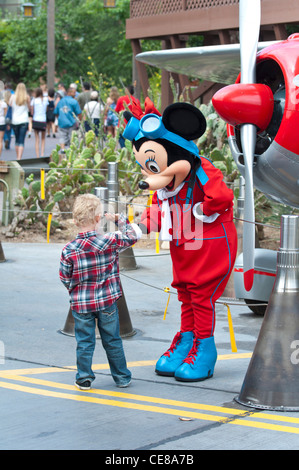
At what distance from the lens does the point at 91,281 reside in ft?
15.9

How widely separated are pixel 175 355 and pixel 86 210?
1.21 metres

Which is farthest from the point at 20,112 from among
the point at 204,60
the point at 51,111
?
the point at 204,60

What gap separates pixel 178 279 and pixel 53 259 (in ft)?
15.0

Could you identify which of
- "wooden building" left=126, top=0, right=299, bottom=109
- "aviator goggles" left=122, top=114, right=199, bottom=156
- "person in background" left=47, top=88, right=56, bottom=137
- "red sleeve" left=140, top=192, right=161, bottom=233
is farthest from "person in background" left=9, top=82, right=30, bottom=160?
"aviator goggles" left=122, top=114, right=199, bottom=156

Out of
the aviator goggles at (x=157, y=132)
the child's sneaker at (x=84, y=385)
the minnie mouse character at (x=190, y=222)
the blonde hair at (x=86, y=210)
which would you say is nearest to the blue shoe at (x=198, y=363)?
the minnie mouse character at (x=190, y=222)

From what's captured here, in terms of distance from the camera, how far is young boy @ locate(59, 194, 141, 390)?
481cm

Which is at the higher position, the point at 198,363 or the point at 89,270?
the point at 89,270

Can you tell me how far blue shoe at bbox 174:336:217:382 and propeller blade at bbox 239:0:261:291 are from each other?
18.9 inches

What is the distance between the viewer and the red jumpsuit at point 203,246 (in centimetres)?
514

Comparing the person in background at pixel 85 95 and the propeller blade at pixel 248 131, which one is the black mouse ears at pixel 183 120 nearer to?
the propeller blade at pixel 248 131

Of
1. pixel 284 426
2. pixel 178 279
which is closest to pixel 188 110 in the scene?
pixel 178 279

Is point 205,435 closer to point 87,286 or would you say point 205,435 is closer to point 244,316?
point 87,286

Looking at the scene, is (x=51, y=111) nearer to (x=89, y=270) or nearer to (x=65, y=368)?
(x=65, y=368)

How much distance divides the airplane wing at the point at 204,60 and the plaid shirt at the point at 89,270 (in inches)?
107
